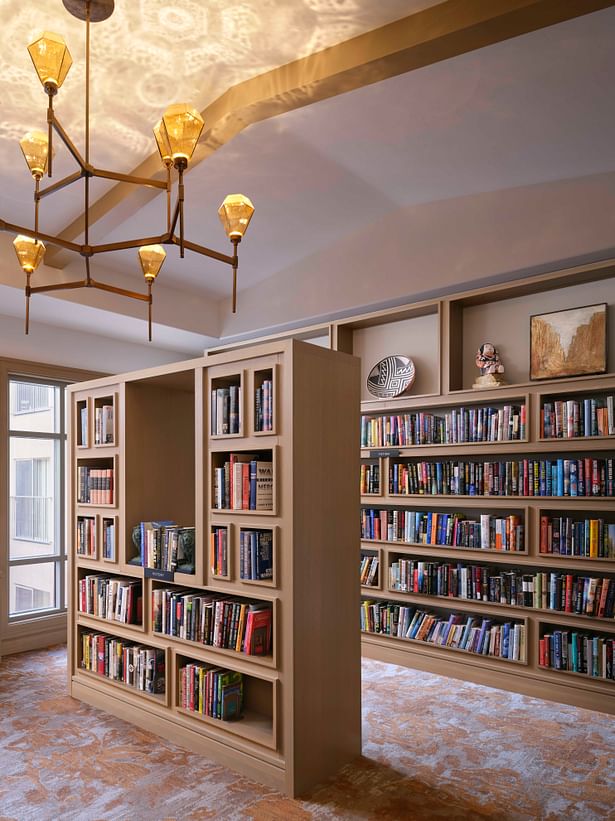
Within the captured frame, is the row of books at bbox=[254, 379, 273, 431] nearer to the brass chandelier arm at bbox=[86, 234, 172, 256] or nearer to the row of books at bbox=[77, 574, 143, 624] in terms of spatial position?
the brass chandelier arm at bbox=[86, 234, 172, 256]

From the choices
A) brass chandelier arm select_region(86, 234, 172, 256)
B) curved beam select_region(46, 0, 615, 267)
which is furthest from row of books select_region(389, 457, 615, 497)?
brass chandelier arm select_region(86, 234, 172, 256)

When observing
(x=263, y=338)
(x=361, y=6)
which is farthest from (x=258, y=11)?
(x=263, y=338)

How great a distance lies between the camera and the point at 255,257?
5.77m

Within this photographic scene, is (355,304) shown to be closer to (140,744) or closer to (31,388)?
(31,388)

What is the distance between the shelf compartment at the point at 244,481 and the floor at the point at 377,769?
4.42ft

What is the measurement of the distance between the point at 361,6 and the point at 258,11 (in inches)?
18.7

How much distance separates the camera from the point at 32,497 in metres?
6.01

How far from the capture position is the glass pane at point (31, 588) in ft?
18.9

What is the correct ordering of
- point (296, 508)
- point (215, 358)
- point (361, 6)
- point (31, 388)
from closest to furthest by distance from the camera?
point (361, 6) → point (296, 508) → point (215, 358) → point (31, 388)

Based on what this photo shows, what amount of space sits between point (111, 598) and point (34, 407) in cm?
254

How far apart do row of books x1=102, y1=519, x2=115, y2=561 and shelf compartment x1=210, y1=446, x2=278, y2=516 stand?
1048mm

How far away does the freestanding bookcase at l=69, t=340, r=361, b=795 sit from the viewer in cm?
321

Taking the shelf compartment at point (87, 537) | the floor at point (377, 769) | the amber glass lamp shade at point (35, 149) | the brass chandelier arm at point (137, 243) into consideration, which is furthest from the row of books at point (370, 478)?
the amber glass lamp shade at point (35, 149)

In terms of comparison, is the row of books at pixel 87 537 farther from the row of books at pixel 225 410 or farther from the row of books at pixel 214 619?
the row of books at pixel 225 410
